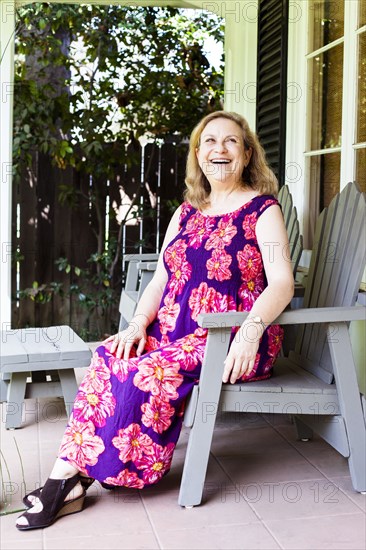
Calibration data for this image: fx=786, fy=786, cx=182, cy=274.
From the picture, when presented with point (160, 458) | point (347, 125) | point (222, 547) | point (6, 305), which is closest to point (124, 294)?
point (6, 305)

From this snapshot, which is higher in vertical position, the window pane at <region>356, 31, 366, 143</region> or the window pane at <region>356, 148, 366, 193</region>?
the window pane at <region>356, 31, 366, 143</region>

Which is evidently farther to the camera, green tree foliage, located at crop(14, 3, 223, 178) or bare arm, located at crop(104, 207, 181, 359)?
green tree foliage, located at crop(14, 3, 223, 178)

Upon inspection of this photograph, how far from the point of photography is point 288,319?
101 inches

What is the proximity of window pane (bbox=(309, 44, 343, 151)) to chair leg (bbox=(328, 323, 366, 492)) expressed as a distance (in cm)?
130

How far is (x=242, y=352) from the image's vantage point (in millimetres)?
2547

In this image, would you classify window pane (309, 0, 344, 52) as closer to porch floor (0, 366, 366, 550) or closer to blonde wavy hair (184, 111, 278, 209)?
blonde wavy hair (184, 111, 278, 209)

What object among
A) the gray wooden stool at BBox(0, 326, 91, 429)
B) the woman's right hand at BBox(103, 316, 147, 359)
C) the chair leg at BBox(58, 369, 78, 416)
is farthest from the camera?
the chair leg at BBox(58, 369, 78, 416)

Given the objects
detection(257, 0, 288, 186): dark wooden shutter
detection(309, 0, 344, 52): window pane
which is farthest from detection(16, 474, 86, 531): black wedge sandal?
detection(309, 0, 344, 52): window pane

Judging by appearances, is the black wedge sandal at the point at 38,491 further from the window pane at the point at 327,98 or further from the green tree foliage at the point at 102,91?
the green tree foliage at the point at 102,91

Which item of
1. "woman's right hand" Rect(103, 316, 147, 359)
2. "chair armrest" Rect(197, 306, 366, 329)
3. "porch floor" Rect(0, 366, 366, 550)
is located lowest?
"porch floor" Rect(0, 366, 366, 550)

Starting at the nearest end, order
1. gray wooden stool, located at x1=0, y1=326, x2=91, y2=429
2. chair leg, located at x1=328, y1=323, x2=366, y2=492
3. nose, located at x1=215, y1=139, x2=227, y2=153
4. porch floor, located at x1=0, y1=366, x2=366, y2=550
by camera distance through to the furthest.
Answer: porch floor, located at x1=0, y1=366, x2=366, y2=550
chair leg, located at x1=328, y1=323, x2=366, y2=492
nose, located at x1=215, y1=139, x2=227, y2=153
gray wooden stool, located at x1=0, y1=326, x2=91, y2=429

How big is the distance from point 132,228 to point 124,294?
2356 mm

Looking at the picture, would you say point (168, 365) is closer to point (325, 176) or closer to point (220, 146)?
point (220, 146)

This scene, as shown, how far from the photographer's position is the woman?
98.0 inches
